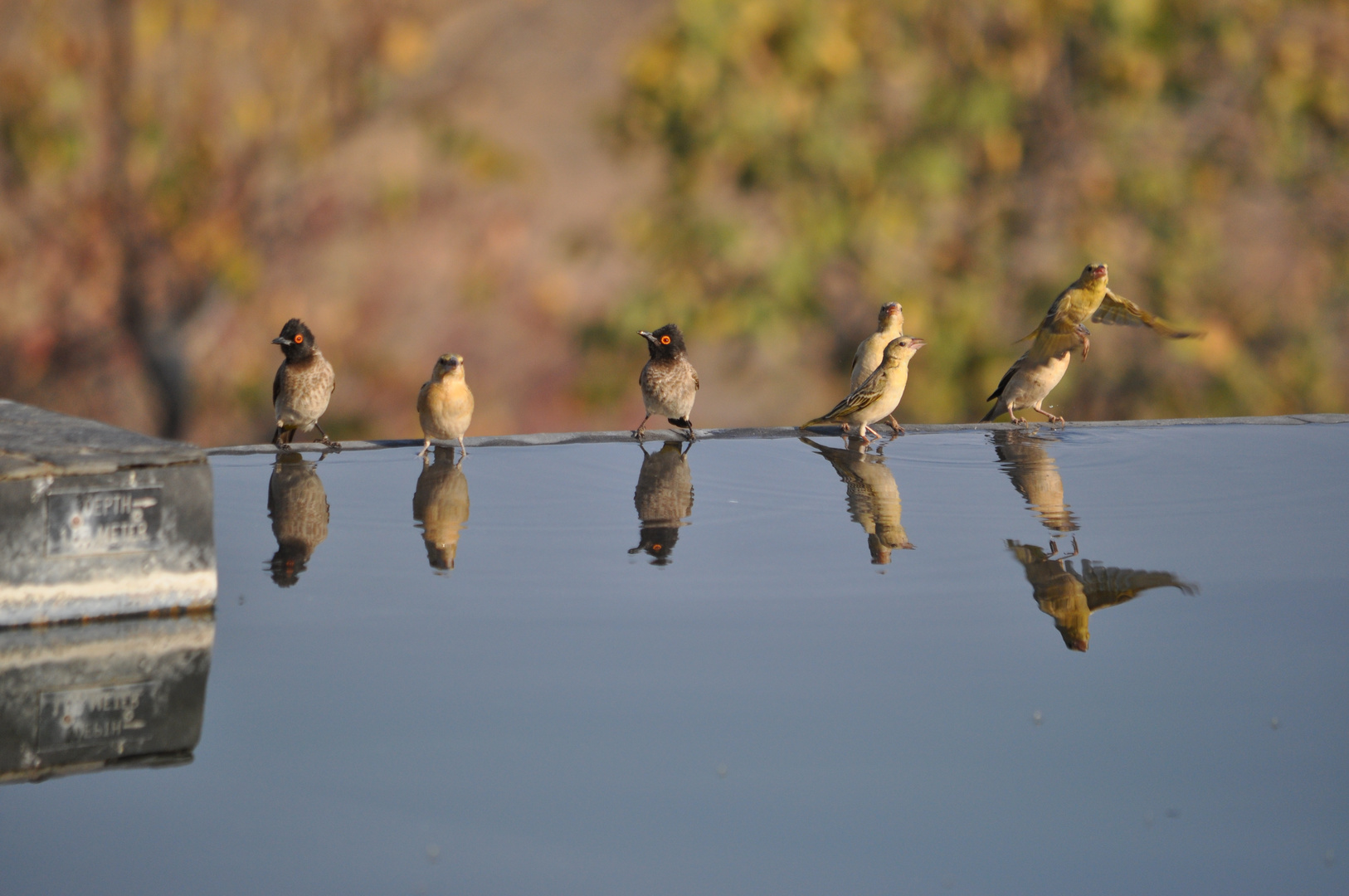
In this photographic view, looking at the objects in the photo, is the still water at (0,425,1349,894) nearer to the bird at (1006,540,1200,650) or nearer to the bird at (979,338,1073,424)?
the bird at (1006,540,1200,650)

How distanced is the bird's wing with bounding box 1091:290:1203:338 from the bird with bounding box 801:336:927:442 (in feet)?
2.43

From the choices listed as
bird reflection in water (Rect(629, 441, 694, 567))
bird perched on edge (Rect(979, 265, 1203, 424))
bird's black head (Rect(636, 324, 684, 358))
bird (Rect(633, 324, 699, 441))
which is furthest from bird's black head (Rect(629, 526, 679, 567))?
bird perched on edge (Rect(979, 265, 1203, 424))

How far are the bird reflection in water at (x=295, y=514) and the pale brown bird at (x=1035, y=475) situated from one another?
2080 mm

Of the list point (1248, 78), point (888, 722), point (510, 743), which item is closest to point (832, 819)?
point (888, 722)

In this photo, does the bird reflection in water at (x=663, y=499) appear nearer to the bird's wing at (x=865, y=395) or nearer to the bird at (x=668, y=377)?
the bird at (x=668, y=377)

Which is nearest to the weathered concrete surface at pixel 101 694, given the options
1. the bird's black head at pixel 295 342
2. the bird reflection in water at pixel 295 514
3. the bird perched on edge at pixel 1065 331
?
the bird reflection in water at pixel 295 514

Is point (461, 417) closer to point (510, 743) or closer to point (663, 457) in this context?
point (663, 457)

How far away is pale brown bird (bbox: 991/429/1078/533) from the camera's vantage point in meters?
4.43

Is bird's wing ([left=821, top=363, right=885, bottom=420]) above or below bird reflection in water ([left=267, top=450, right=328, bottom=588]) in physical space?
above

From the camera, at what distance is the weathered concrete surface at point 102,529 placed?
3109 mm

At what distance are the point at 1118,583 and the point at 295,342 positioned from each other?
11.4ft

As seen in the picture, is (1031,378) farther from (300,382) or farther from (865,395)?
(300,382)

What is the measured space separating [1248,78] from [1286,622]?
9.13 metres

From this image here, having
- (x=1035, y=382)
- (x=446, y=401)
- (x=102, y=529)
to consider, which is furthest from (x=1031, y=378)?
(x=102, y=529)
